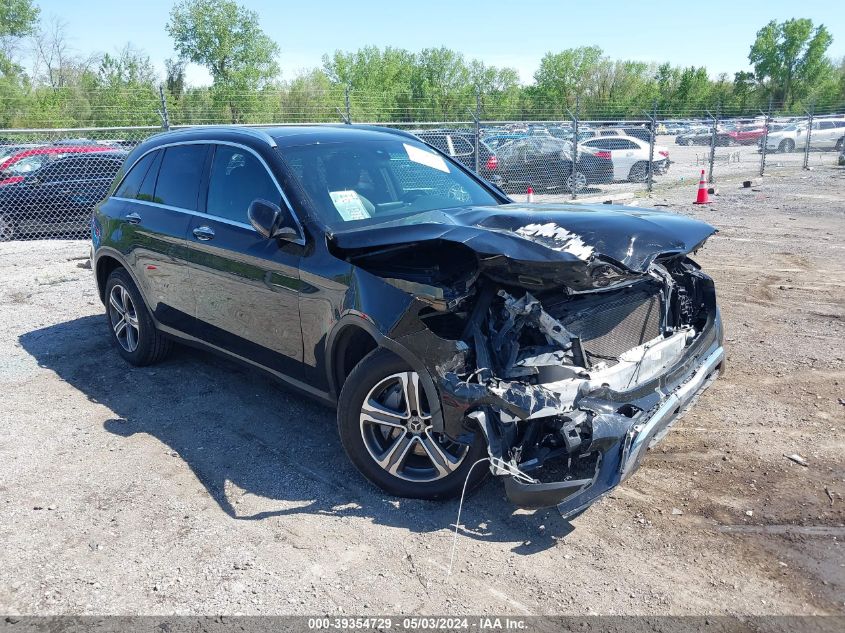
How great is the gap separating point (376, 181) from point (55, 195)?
1001 centimetres

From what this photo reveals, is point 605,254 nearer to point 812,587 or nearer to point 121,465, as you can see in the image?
point 812,587

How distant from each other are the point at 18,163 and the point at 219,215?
31.9 ft

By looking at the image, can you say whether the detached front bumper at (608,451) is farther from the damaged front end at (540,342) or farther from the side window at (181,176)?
the side window at (181,176)

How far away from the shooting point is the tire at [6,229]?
484 inches

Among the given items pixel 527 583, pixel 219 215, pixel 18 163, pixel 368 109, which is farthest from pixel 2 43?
pixel 527 583

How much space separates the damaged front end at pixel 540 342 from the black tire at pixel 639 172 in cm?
1779

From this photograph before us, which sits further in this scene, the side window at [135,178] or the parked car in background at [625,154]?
the parked car in background at [625,154]

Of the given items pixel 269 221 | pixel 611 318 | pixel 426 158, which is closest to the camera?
pixel 611 318

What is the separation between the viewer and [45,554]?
334 centimetres

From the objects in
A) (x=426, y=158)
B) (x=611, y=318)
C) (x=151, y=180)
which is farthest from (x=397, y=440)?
(x=151, y=180)

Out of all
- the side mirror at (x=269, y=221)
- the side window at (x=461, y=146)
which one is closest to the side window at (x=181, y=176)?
the side mirror at (x=269, y=221)

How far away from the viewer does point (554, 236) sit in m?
3.34

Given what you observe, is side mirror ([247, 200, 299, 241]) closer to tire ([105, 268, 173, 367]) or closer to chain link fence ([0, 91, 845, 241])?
tire ([105, 268, 173, 367])

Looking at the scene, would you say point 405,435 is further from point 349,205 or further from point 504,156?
point 504,156
